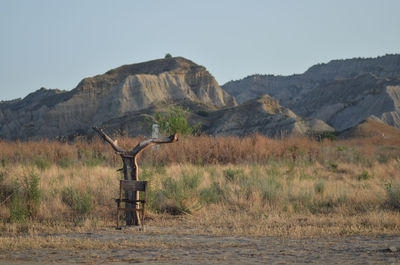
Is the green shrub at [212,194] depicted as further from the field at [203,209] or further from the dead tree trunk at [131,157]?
the dead tree trunk at [131,157]

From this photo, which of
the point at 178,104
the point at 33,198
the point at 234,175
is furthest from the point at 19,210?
the point at 178,104

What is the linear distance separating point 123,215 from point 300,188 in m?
5.70

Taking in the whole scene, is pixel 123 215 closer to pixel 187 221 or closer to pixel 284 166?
pixel 187 221

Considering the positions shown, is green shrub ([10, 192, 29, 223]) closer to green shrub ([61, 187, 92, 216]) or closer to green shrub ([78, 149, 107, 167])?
green shrub ([61, 187, 92, 216])

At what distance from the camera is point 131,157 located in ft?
30.1

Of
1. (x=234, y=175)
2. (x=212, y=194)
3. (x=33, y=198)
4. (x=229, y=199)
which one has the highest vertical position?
(x=234, y=175)

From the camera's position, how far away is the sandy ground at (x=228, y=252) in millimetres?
6285

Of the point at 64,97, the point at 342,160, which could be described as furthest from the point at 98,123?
the point at 342,160

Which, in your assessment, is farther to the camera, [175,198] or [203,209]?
[175,198]

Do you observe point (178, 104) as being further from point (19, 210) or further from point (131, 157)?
point (131, 157)

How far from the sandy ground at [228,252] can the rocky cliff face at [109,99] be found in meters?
70.3

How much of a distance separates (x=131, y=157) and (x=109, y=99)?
7740 centimetres

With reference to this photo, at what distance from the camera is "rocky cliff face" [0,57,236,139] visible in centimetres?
8206

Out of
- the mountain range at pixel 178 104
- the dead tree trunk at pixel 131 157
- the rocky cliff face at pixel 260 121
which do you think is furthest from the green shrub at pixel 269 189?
the mountain range at pixel 178 104
